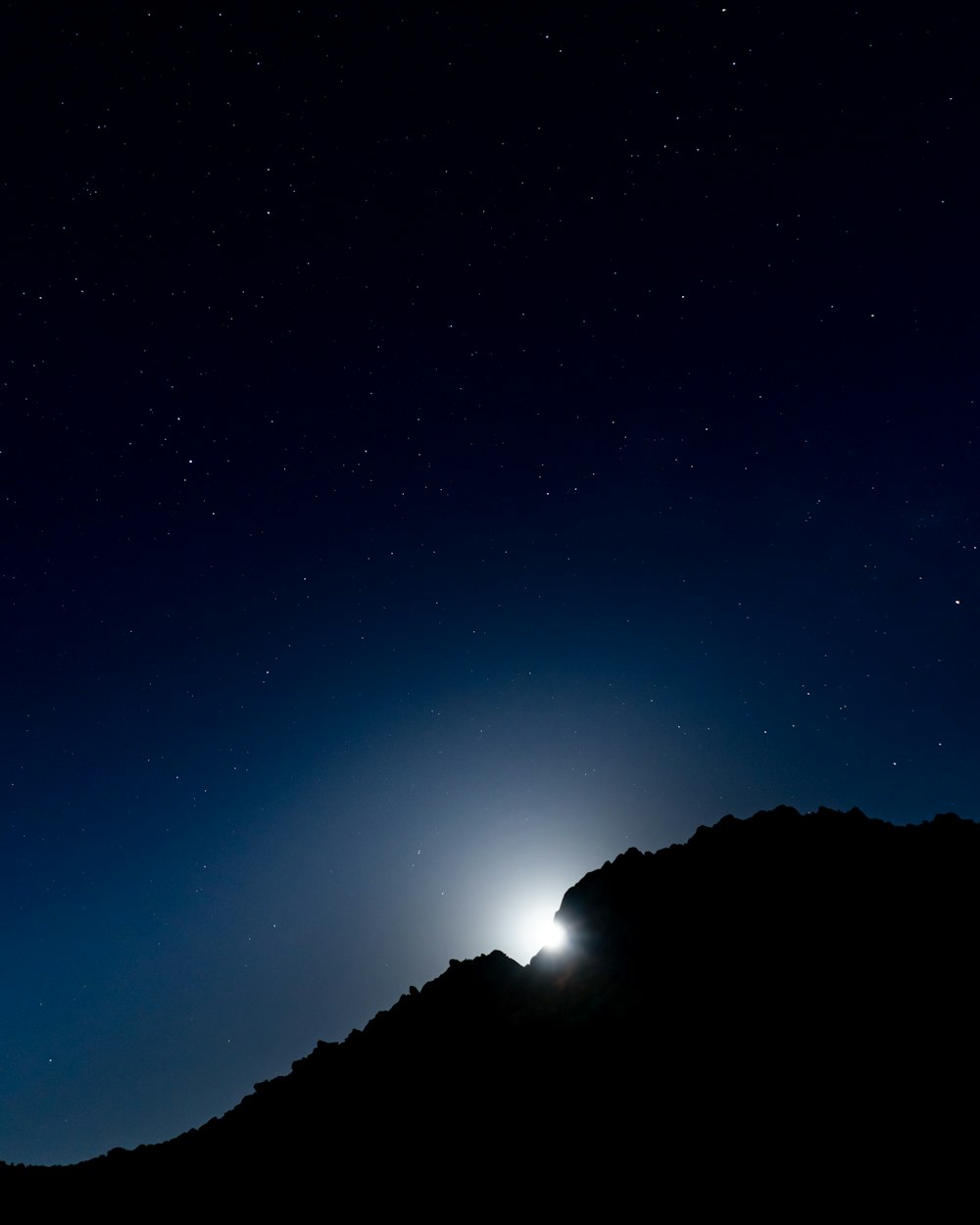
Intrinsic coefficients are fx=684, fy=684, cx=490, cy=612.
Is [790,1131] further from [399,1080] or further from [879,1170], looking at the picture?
[399,1080]

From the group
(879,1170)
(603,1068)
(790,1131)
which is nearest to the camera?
(879,1170)

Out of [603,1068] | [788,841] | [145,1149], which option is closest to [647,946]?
[603,1068]

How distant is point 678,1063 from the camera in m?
17.8

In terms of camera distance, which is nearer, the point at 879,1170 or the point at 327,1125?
the point at 879,1170

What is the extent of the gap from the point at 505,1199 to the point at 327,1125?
315 inches

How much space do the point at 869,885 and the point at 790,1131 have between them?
7.37 metres

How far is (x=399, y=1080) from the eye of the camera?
22.8 meters

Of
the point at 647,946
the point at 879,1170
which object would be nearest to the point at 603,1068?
the point at 647,946

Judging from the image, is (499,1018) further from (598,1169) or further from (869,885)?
(869,885)

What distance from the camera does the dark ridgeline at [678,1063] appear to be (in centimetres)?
1551

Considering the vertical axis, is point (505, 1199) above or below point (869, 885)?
below

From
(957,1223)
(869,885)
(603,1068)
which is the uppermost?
(869,885)

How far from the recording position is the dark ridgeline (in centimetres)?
1551

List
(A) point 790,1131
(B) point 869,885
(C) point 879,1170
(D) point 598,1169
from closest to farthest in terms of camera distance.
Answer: (C) point 879,1170, (A) point 790,1131, (D) point 598,1169, (B) point 869,885
